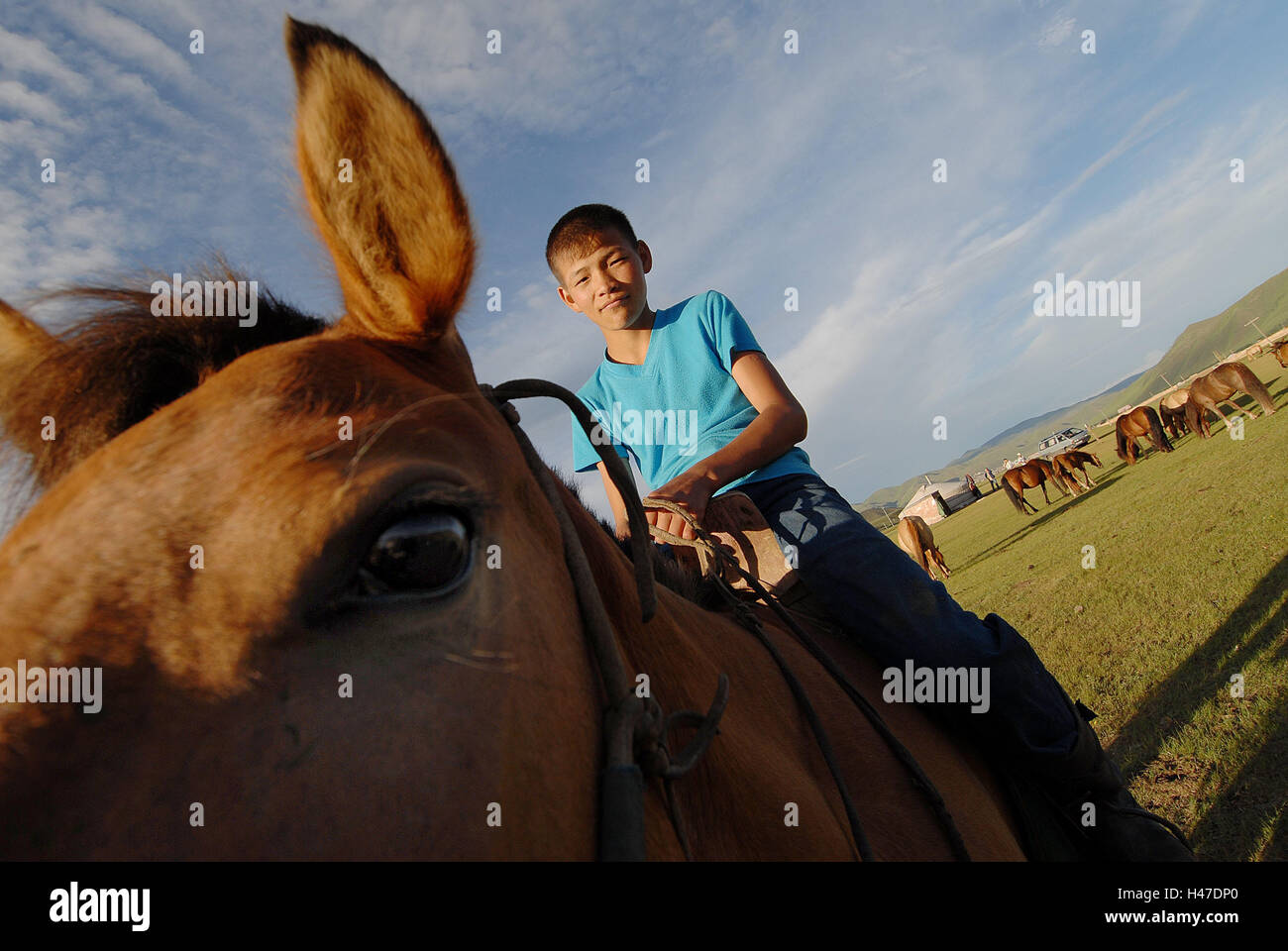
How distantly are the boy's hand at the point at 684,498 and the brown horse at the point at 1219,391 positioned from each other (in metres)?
33.4

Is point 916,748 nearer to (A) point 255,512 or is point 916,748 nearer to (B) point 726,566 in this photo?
(B) point 726,566

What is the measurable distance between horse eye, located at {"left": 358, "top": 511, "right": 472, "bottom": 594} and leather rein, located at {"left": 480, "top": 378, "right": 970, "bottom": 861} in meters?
0.34

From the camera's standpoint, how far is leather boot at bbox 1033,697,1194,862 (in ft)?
8.95

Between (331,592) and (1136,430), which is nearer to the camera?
(331,592)

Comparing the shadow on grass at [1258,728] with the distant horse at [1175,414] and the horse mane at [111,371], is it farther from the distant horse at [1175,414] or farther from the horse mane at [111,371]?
the distant horse at [1175,414]

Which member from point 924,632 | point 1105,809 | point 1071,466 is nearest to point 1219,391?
point 1071,466

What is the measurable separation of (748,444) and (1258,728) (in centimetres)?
561

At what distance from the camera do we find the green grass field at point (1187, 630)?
4914mm

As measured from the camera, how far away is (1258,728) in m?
5.34

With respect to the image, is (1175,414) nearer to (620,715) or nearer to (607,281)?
(607,281)

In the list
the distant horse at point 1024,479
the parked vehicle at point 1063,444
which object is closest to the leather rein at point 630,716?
the distant horse at point 1024,479
